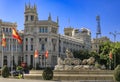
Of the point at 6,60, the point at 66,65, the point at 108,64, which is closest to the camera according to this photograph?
the point at 66,65

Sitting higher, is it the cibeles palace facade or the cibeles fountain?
the cibeles palace facade

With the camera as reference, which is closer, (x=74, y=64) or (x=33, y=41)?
(x=74, y=64)

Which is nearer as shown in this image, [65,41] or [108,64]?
[108,64]

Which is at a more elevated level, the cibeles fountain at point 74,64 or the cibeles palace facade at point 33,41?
the cibeles palace facade at point 33,41

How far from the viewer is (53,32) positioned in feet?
424

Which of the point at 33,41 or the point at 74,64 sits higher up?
Result: the point at 33,41

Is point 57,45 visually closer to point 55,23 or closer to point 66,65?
point 55,23

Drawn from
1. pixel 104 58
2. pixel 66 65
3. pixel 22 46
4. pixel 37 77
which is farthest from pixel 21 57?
pixel 37 77

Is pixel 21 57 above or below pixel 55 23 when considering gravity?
below

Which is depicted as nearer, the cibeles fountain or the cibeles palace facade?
the cibeles fountain

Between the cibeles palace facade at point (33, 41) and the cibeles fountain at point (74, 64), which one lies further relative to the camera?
the cibeles palace facade at point (33, 41)

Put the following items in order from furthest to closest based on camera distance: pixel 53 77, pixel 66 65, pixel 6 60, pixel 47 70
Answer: pixel 6 60 < pixel 66 65 < pixel 53 77 < pixel 47 70

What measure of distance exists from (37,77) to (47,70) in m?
5.14

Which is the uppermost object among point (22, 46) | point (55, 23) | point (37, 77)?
point (55, 23)
